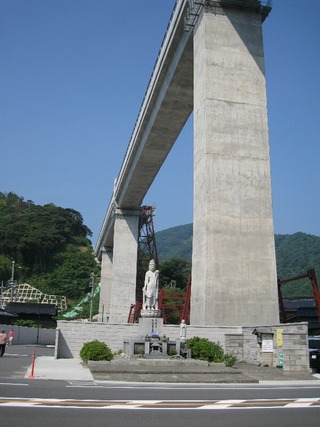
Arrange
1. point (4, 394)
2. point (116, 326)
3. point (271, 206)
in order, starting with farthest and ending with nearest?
point (271, 206) → point (116, 326) → point (4, 394)

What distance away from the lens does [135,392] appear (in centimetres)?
1070

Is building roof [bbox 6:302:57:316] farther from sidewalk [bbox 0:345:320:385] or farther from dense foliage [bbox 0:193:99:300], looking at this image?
sidewalk [bbox 0:345:320:385]

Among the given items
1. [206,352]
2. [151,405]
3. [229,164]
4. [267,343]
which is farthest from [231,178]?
[151,405]

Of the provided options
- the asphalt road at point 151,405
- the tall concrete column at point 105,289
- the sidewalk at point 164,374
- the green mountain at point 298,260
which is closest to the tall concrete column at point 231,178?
the sidewalk at point 164,374

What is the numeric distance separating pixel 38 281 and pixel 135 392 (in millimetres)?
89239

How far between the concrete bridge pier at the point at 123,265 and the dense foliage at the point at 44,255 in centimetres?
4043

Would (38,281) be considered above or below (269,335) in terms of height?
above

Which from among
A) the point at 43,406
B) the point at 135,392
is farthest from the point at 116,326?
the point at 43,406

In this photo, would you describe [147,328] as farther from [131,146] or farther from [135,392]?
[131,146]

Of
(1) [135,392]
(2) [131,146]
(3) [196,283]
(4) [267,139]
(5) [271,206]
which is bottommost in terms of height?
(1) [135,392]

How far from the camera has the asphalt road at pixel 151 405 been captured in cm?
713

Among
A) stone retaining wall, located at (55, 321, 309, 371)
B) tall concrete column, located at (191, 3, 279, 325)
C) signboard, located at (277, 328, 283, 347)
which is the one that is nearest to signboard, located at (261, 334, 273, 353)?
stone retaining wall, located at (55, 321, 309, 371)

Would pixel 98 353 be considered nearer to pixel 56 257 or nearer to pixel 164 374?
pixel 164 374

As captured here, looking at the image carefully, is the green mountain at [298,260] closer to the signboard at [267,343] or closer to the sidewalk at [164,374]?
the signboard at [267,343]
